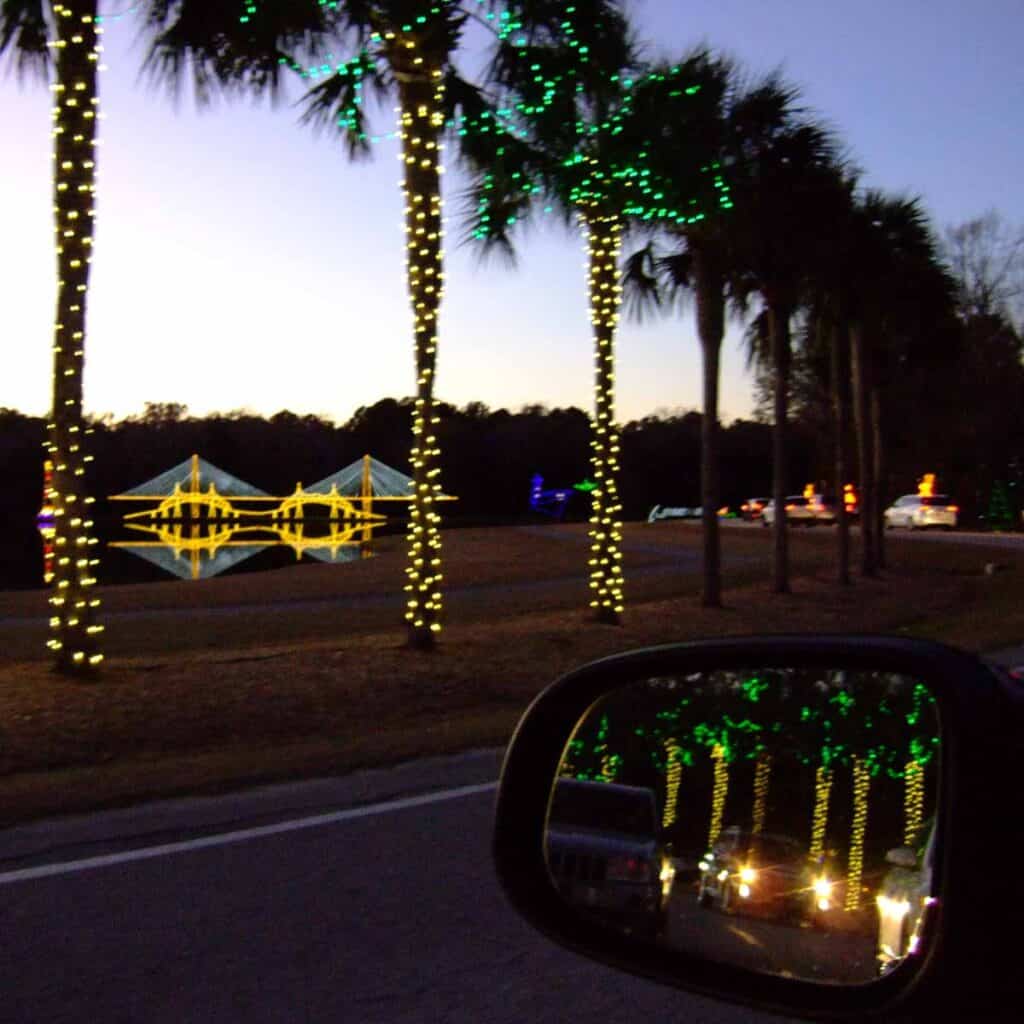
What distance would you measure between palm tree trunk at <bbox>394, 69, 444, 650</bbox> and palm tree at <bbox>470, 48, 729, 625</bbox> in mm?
828

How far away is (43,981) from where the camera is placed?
4.92 m

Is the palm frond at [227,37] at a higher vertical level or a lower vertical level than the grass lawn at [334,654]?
higher

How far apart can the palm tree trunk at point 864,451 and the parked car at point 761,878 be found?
25.0m

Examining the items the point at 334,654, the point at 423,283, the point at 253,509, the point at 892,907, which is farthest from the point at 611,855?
the point at 253,509

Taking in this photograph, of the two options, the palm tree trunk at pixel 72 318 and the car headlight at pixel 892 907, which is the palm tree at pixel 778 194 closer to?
the palm tree trunk at pixel 72 318

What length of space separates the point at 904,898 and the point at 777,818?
29cm

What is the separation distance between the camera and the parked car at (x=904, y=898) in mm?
1955

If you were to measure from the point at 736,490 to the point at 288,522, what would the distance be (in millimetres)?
26660

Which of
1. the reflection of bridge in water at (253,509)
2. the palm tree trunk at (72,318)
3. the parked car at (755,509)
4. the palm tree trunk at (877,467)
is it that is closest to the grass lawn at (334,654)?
the palm tree trunk at (72,318)

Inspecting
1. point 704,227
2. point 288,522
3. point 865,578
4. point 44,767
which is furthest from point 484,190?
point 288,522

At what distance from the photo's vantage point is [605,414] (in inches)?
666

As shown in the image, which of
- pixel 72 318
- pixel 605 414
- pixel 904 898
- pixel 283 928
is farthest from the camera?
pixel 605 414

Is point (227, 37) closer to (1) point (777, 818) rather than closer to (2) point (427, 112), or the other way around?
(2) point (427, 112)

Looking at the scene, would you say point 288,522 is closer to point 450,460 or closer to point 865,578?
point 450,460
